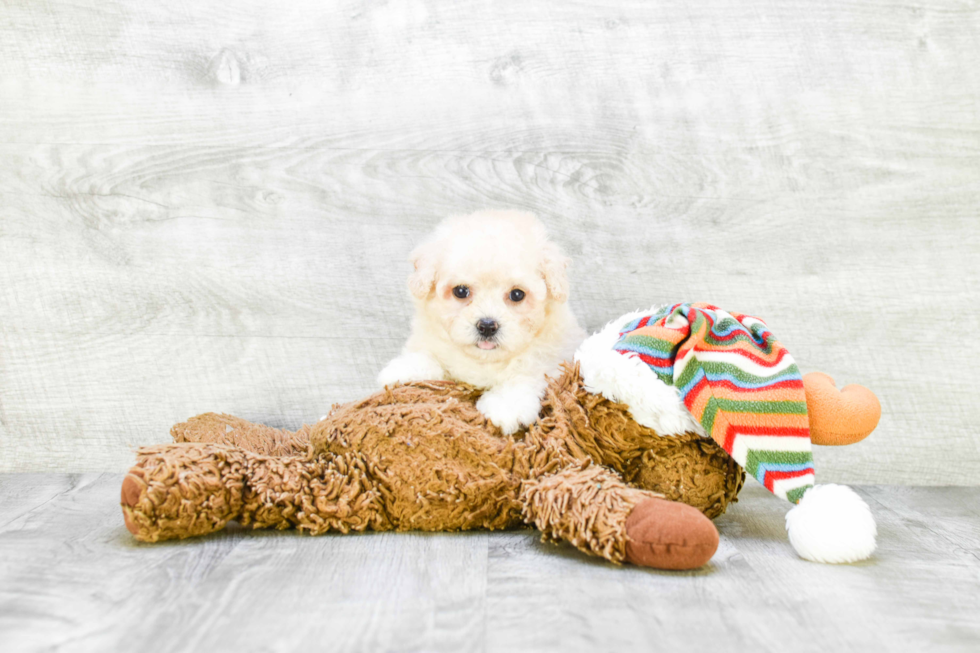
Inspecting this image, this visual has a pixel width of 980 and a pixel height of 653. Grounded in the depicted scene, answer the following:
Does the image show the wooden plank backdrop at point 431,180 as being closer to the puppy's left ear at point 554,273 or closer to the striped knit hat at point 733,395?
the puppy's left ear at point 554,273

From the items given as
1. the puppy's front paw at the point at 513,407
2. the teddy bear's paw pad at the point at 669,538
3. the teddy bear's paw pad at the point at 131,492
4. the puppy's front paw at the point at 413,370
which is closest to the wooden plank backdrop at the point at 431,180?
the puppy's front paw at the point at 413,370

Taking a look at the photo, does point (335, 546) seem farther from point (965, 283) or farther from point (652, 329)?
→ point (965, 283)

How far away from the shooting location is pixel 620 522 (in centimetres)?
103

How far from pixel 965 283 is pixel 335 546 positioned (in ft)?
4.77

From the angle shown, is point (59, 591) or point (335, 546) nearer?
point (59, 591)

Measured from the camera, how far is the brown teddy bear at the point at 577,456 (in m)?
1.10

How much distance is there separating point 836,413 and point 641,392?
1.00 ft

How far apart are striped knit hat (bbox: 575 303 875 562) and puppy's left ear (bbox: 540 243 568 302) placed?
0.11 meters

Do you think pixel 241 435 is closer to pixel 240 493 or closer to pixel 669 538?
pixel 240 493

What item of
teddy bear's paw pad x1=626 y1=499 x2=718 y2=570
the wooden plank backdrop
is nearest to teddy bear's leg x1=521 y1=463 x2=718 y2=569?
teddy bear's paw pad x1=626 y1=499 x2=718 y2=570

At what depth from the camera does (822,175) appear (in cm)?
168

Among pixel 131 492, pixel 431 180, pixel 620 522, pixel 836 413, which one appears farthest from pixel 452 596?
pixel 431 180

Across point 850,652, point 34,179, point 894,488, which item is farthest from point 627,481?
point 34,179

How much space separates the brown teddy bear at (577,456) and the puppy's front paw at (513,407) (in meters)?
0.02
